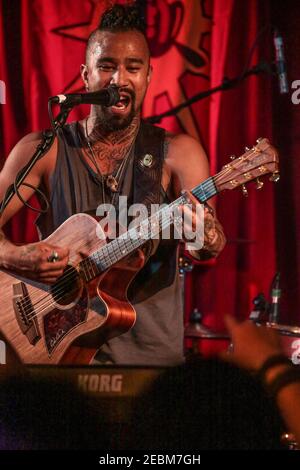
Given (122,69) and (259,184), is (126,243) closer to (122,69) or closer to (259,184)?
(259,184)

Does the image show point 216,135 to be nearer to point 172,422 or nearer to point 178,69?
point 178,69

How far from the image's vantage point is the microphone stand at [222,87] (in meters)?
3.40

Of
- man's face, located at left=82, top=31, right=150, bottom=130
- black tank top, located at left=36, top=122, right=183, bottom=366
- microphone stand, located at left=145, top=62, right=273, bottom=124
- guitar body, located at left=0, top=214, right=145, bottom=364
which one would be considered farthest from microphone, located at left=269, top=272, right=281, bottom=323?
man's face, located at left=82, top=31, right=150, bottom=130

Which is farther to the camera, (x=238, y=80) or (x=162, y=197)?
(x=238, y=80)

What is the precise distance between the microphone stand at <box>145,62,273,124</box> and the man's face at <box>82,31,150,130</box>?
0.69 m

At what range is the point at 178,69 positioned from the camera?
389 centimetres

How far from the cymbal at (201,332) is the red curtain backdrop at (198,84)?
10.9 inches

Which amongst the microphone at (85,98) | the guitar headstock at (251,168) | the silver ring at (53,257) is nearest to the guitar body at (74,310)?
the silver ring at (53,257)

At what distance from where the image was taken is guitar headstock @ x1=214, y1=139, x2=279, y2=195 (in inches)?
95.0

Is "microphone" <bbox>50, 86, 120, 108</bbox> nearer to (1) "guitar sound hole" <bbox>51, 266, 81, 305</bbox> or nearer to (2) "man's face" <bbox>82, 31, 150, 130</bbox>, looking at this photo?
(2) "man's face" <bbox>82, 31, 150, 130</bbox>

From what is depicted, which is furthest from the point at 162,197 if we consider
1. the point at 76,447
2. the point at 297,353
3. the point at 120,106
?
the point at 76,447

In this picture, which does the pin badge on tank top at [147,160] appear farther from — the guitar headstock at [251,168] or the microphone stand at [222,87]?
the microphone stand at [222,87]

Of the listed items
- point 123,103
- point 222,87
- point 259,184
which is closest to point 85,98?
point 123,103

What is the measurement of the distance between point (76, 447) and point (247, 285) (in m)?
2.47
